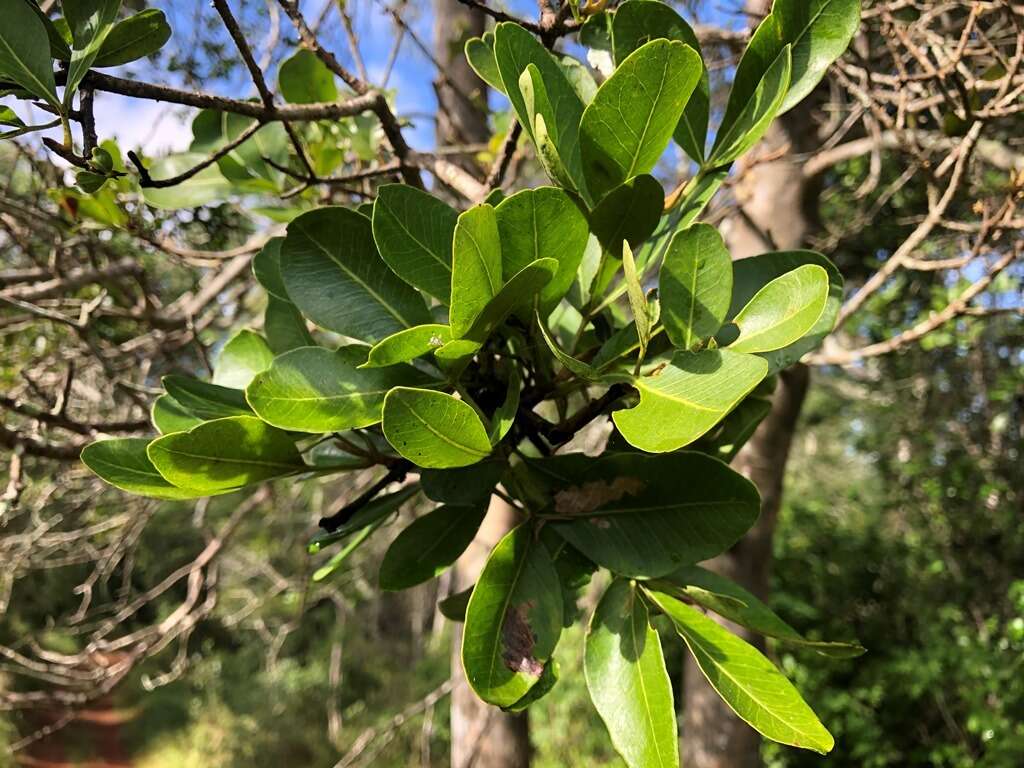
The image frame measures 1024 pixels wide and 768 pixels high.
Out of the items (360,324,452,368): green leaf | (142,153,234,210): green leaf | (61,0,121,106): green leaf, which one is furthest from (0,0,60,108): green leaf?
(142,153,234,210): green leaf

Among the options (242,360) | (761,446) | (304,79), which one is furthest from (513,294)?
(761,446)

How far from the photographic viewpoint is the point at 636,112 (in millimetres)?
488

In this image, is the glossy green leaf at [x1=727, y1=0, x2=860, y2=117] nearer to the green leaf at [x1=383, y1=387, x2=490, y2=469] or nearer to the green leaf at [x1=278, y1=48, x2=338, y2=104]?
the green leaf at [x1=383, y1=387, x2=490, y2=469]

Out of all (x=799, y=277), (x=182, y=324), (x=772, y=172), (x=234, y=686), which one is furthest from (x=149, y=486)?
(x=234, y=686)

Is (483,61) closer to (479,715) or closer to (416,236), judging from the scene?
(416,236)

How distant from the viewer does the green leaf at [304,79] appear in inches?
34.4

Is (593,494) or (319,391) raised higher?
(319,391)

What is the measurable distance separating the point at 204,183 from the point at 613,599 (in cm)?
79

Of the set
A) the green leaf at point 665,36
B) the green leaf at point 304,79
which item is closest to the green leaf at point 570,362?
the green leaf at point 665,36

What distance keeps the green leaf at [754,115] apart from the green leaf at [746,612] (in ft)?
1.13

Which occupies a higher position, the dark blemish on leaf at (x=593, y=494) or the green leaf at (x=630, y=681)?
the dark blemish on leaf at (x=593, y=494)

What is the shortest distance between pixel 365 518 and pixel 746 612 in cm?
32

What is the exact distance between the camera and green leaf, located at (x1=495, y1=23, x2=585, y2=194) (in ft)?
1.69

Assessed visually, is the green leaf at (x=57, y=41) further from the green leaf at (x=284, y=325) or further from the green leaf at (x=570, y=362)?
the green leaf at (x=570, y=362)
